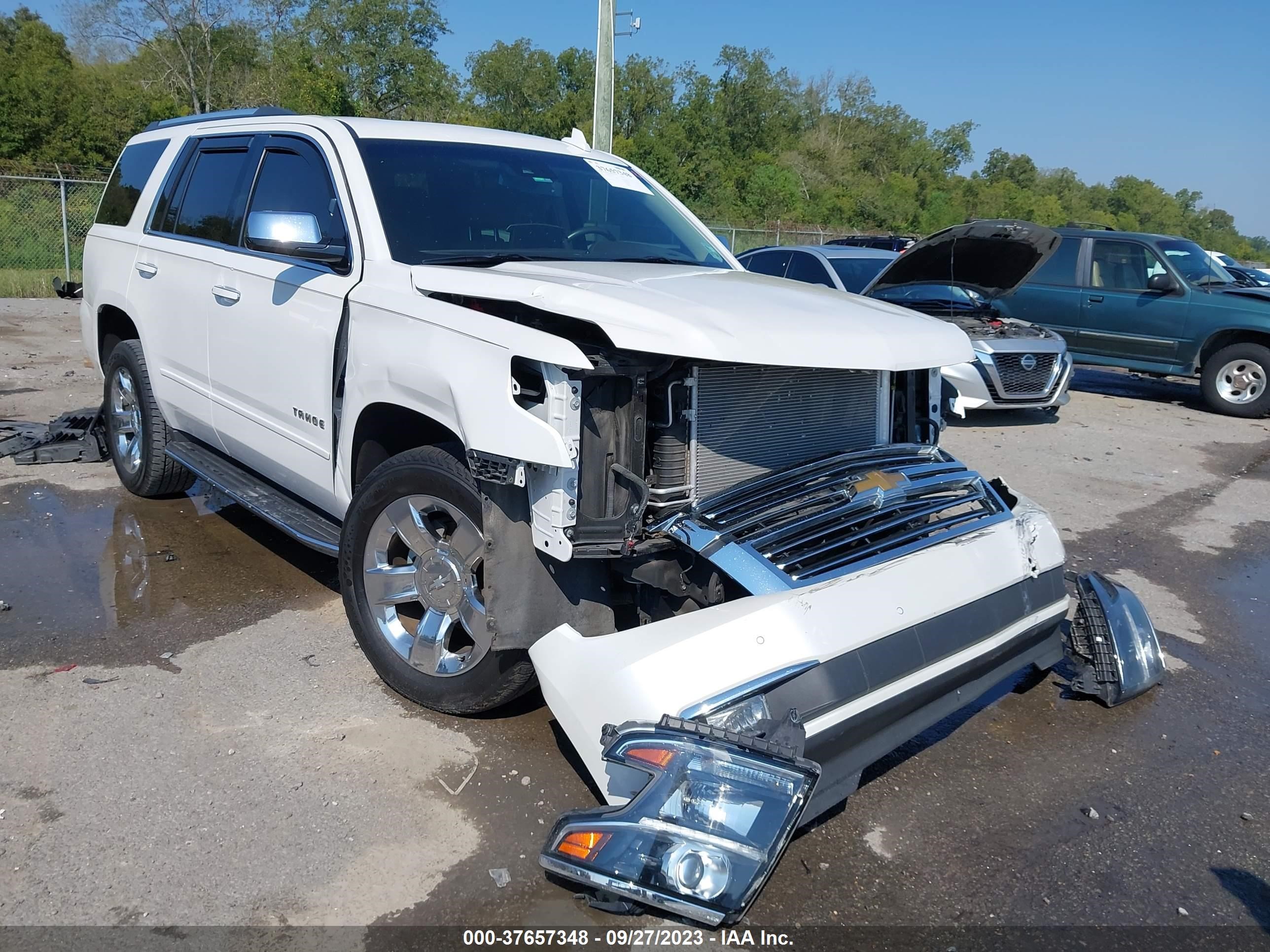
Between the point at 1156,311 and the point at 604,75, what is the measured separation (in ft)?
26.5

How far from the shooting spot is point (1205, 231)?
2808 inches

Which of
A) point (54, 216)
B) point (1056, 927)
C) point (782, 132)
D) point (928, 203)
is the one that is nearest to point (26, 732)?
point (1056, 927)

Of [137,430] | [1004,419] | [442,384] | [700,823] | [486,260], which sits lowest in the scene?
[700,823]

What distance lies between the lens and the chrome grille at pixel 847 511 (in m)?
3.04

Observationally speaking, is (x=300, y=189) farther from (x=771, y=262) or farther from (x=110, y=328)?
(x=771, y=262)

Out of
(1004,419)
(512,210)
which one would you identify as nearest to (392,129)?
(512,210)

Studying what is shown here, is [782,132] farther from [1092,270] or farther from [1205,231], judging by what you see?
[1092,270]

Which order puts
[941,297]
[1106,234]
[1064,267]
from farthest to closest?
1. [1064,267]
2. [1106,234]
3. [941,297]

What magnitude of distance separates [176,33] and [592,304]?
167 feet

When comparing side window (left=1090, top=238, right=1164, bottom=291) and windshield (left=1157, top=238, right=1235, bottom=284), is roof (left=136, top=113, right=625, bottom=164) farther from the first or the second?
windshield (left=1157, top=238, right=1235, bottom=284)

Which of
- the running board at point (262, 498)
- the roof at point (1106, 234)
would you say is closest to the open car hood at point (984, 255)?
the running board at point (262, 498)

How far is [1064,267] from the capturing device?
488 inches

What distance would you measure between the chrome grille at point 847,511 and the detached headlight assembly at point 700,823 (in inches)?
23.2

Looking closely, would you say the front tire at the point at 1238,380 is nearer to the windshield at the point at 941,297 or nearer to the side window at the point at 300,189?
the windshield at the point at 941,297
